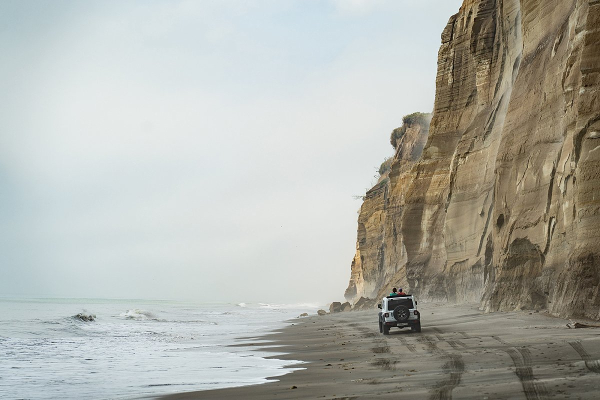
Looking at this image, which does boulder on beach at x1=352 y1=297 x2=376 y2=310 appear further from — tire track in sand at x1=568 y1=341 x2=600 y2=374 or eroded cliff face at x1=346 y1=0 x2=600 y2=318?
tire track in sand at x1=568 y1=341 x2=600 y2=374

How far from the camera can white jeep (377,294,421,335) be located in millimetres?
23516

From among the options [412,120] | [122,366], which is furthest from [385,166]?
[122,366]

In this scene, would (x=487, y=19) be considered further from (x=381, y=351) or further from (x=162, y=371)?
(x=162, y=371)

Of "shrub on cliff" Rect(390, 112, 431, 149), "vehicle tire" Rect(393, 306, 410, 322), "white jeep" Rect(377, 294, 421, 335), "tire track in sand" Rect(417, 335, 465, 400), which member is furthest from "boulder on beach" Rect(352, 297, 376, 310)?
"tire track in sand" Rect(417, 335, 465, 400)

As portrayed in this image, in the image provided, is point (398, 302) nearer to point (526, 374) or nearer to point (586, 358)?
point (586, 358)

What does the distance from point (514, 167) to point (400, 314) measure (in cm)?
878

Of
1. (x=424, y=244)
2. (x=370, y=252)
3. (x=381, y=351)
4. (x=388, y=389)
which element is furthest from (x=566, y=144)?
(x=370, y=252)

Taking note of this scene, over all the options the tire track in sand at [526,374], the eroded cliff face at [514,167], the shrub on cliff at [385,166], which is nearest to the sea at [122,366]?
the tire track in sand at [526,374]

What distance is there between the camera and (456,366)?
13.0 meters

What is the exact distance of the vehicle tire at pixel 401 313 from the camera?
23547 millimetres

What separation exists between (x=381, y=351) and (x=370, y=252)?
54.1m

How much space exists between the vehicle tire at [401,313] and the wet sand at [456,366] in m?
1.51

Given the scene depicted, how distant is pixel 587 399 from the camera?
8125mm

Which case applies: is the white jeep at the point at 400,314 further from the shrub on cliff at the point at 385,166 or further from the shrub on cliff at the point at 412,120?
the shrub on cliff at the point at 385,166
